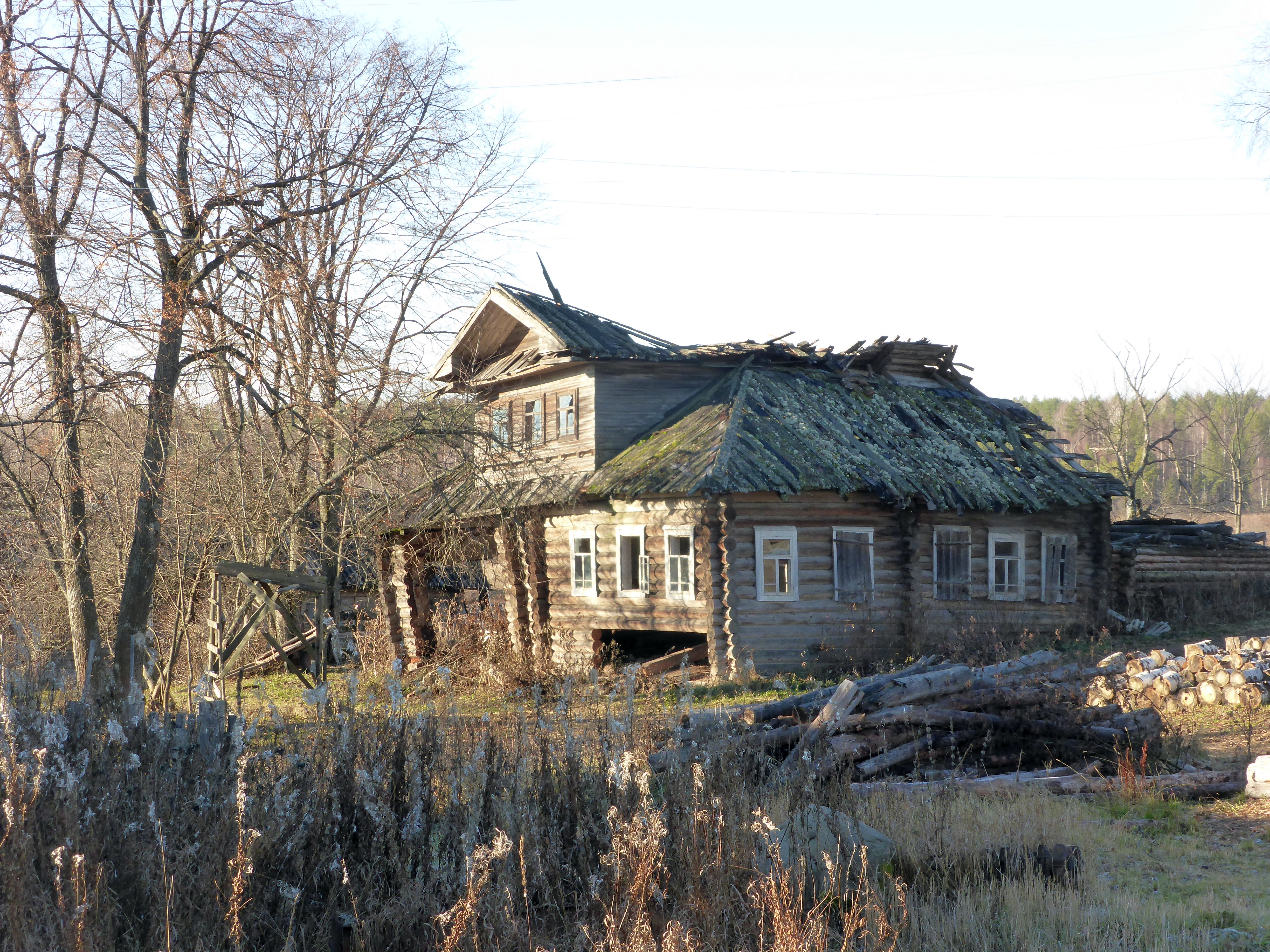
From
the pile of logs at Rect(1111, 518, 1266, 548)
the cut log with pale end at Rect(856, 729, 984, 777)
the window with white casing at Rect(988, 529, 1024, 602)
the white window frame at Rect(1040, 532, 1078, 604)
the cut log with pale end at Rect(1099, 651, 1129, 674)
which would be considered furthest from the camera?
the pile of logs at Rect(1111, 518, 1266, 548)

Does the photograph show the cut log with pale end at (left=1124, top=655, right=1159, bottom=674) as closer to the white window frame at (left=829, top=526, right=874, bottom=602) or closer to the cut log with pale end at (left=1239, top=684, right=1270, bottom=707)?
the cut log with pale end at (left=1239, top=684, right=1270, bottom=707)

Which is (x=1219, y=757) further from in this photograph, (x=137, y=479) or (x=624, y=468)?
(x=137, y=479)

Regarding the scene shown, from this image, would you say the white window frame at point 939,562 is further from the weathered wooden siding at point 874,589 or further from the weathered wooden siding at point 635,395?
the weathered wooden siding at point 635,395

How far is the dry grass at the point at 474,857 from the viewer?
399 cm

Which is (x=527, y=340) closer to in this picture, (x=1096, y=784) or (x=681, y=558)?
(x=681, y=558)

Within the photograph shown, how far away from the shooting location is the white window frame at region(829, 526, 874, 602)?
1886 cm

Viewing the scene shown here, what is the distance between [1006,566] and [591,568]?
877 centimetres

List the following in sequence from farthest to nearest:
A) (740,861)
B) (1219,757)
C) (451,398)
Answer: (451,398)
(1219,757)
(740,861)

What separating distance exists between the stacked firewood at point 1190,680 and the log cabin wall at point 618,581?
674 centimetres

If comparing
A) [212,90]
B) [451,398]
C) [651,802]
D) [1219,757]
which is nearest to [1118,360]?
[451,398]

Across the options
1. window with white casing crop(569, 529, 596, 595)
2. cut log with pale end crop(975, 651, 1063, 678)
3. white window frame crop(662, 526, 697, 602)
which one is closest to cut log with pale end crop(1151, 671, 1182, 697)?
cut log with pale end crop(975, 651, 1063, 678)

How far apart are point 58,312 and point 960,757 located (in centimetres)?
1077

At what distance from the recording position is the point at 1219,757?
10.6m

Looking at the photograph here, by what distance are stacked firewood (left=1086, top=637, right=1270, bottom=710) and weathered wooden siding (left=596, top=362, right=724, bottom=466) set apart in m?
10.3
